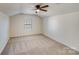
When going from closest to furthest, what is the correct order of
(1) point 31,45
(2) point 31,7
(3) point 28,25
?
(2) point 31,7
(1) point 31,45
(3) point 28,25

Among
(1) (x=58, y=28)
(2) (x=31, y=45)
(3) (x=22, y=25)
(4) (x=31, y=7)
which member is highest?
(4) (x=31, y=7)

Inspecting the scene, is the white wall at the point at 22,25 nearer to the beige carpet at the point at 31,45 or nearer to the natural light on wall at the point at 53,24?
the beige carpet at the point at 31,45

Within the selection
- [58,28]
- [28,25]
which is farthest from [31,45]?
[58,28]

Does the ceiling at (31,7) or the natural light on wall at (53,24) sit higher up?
the ceiling at (31,7)

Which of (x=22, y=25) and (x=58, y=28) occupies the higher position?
(x=22, y=25)

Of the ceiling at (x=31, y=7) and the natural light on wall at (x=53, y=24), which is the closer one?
the ceiling at (x=31, y=7)

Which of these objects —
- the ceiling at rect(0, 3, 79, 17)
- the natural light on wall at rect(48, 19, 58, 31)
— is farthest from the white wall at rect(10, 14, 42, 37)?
the natural light on wall at rect(48, 19, 58, 31)

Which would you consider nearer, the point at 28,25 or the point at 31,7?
the point at 31,7

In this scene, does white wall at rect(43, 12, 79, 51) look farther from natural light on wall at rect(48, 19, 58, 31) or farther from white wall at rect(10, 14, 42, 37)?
white wall at rect(10, 14, 42, 37)

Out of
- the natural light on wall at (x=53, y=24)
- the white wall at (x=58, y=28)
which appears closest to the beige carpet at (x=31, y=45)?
the white wall at (x=58, y=28)

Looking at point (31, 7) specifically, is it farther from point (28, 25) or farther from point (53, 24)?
point (53, 24)
